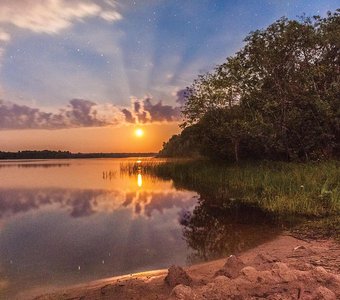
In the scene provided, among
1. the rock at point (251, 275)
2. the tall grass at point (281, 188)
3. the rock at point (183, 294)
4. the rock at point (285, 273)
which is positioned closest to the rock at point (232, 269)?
the rock at point (251, 275)

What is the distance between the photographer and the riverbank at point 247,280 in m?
4.80

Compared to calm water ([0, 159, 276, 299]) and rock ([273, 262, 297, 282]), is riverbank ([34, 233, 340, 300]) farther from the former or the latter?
calm water ([0, 159, 276, 299])

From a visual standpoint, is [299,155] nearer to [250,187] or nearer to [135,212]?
[250,187]

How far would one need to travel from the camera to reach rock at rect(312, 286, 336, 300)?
4.50 meters

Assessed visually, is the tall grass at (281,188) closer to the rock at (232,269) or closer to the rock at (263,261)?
the rock at (263,261)

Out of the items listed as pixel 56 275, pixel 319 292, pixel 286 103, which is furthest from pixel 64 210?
pixel 286 103

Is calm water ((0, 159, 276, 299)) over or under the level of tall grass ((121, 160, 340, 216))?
under

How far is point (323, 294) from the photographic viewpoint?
4543 millimetres

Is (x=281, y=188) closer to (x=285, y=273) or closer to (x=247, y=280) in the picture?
(x=285, y=273)

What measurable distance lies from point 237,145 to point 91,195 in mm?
15172

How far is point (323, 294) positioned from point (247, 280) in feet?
3.29

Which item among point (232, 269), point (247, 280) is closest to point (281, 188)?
point (232, 269)

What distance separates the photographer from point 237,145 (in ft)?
112

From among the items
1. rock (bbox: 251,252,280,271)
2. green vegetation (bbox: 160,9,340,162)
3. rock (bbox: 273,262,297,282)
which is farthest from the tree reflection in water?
green vegetation (bbox: 160,9,340,162)
